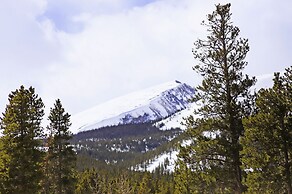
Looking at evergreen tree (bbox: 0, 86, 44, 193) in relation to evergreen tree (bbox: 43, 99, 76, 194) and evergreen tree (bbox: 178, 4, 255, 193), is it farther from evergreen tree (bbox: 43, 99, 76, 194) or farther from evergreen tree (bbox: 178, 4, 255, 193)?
evergreen tree (bbox: 178, 4, 255, 193)

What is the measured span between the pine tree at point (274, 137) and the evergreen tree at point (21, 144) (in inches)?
589

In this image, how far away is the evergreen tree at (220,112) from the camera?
18.4 m

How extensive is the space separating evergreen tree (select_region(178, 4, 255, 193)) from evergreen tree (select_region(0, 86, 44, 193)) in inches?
502

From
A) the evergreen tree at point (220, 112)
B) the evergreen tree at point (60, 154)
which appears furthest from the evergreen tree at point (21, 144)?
the evergreen tree at point (220, 112)

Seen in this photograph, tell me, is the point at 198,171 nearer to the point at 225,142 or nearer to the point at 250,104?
the point at 225,142

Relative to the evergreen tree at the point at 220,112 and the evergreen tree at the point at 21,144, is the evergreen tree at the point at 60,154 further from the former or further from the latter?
the evergreen tree at the point at 220,112

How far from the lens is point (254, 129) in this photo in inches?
718

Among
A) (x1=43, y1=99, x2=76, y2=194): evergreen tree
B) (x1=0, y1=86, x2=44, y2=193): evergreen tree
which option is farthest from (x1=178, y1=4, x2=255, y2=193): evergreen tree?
(x1=43, y1=99, x2=76, y2=194): evergreen tree

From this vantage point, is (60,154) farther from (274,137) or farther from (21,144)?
(274,137)

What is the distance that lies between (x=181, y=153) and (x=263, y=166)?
410cm

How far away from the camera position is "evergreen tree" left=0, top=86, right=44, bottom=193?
26.7 m

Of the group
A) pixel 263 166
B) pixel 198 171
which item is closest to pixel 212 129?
pixel 198 171

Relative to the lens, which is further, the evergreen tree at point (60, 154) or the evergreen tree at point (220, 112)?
the evergreen tree at point (60, 154)

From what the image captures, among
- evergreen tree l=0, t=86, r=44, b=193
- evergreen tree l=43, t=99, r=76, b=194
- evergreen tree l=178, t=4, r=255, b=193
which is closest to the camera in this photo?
evergreen tree l=178, t=4, r=255, b=193
